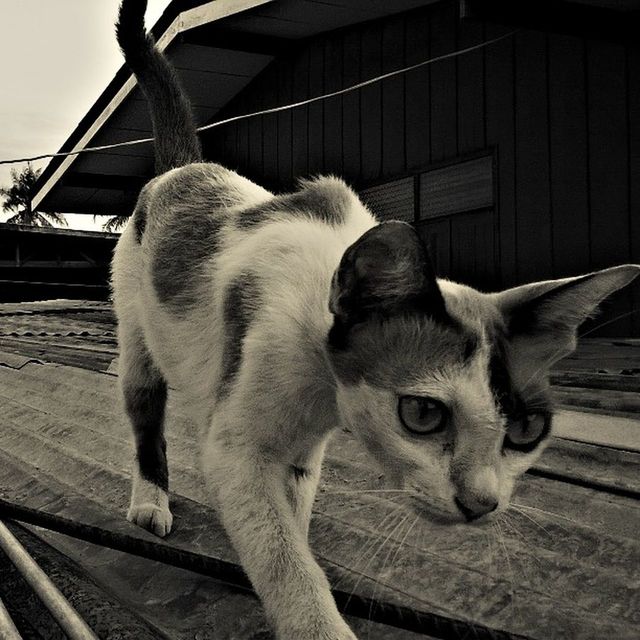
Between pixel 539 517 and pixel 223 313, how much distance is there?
0.80 m

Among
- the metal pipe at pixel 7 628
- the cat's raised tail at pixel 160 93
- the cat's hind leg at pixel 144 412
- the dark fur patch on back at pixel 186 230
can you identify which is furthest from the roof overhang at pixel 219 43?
the metal pipe at pixel 7 628

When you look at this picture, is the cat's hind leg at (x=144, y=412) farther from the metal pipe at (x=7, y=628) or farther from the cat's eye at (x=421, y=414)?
the cat's eye at (x=421, y=414)

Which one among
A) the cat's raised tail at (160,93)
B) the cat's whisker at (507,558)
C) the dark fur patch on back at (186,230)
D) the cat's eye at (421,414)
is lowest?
the cat's whisker at (507,558)

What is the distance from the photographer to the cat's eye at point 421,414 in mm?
1076

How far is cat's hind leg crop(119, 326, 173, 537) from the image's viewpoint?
1.87 metres

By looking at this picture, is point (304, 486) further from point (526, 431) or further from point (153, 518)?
point (526, 431)

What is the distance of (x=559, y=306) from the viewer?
1.18m

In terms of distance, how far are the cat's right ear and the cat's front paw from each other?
740 mm

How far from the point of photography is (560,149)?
5.50 metres

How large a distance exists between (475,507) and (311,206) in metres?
0.85

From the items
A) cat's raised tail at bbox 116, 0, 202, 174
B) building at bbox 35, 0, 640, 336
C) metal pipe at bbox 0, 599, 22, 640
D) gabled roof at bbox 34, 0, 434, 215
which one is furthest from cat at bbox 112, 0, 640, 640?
gabled roof at bbox 34, 0, 434, 215

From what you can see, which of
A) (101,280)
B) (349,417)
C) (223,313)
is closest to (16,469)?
(223,313)

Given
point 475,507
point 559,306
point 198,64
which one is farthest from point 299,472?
point 198,64

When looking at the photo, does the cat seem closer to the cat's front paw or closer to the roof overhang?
the cat's front paw
